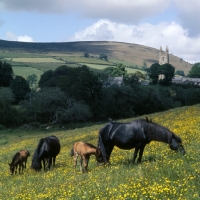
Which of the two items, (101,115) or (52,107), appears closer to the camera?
(52,107)

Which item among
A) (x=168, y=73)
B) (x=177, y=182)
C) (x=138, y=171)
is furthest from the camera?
(x=168, y=73)

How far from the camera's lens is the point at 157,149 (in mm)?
17547

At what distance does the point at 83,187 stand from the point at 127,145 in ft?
14.5

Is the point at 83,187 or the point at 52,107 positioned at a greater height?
the point at 83,187

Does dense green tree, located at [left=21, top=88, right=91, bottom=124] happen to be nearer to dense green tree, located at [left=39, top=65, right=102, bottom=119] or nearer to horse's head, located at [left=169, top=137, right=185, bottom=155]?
dense green tree, located at [left=39, top=65, right=102, bottom=119]

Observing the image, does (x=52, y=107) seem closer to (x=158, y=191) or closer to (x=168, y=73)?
(x=158, y=191)

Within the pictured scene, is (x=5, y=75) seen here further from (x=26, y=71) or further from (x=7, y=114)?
(x=26, y=71)

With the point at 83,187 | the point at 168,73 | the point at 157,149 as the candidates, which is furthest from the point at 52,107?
the point at 168,73

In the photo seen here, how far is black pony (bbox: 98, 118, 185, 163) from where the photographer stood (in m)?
15.3

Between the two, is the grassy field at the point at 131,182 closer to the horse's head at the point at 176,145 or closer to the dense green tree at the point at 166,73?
the horse's head at the point at 176,145

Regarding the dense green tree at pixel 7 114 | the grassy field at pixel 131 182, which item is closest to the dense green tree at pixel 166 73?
the dense green tree at pixel 7 114

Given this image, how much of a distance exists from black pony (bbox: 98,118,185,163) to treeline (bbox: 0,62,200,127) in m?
59.5

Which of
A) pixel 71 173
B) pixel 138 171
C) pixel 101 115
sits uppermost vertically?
pixel 138 171

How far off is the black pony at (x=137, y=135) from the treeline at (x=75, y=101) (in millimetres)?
59465
